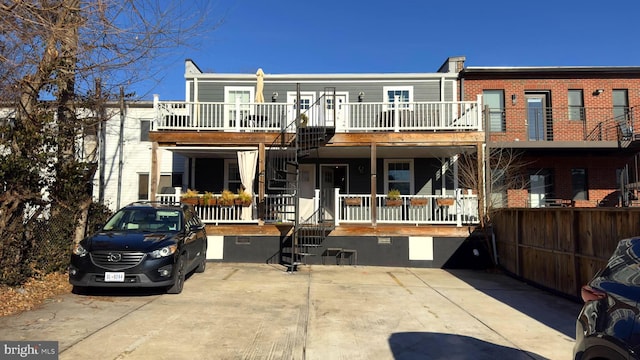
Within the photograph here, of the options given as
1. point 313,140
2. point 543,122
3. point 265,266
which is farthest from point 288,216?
point 543,122

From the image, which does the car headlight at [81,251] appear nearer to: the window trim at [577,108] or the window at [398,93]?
the window at [398,93]

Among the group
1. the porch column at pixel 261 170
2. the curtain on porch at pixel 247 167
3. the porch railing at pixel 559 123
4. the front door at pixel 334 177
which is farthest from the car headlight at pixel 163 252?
the porch railing at pixel 559 123

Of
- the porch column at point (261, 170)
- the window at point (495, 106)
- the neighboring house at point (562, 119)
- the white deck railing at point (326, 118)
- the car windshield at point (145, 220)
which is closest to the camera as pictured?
the car windshield at point (145, 220)

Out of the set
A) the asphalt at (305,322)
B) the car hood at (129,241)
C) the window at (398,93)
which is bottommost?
the asphalt at (305,322)

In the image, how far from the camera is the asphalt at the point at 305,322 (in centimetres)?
491

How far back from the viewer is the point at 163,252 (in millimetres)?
7359

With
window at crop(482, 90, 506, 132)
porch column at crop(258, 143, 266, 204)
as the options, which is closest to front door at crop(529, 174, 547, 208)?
window at crop(482, 90, 506, 132)

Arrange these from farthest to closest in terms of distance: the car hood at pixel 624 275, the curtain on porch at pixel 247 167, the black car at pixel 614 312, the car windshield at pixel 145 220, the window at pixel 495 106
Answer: the window at pixel 495 106
the curtain on porch at pixel 247 167
the car windshield at pixel 145 220
the car hood at pixel 624 275
the black car at pixel 614 312

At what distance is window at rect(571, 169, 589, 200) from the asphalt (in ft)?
28.5

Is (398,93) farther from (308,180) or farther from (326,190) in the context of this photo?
(326,190)

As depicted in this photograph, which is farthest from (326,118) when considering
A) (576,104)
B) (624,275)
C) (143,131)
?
(624,275)

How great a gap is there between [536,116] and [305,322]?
44.1ft

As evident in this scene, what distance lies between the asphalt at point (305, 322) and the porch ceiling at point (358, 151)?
529 centimetres

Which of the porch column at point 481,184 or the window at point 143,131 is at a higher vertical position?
the window at point 143,131
